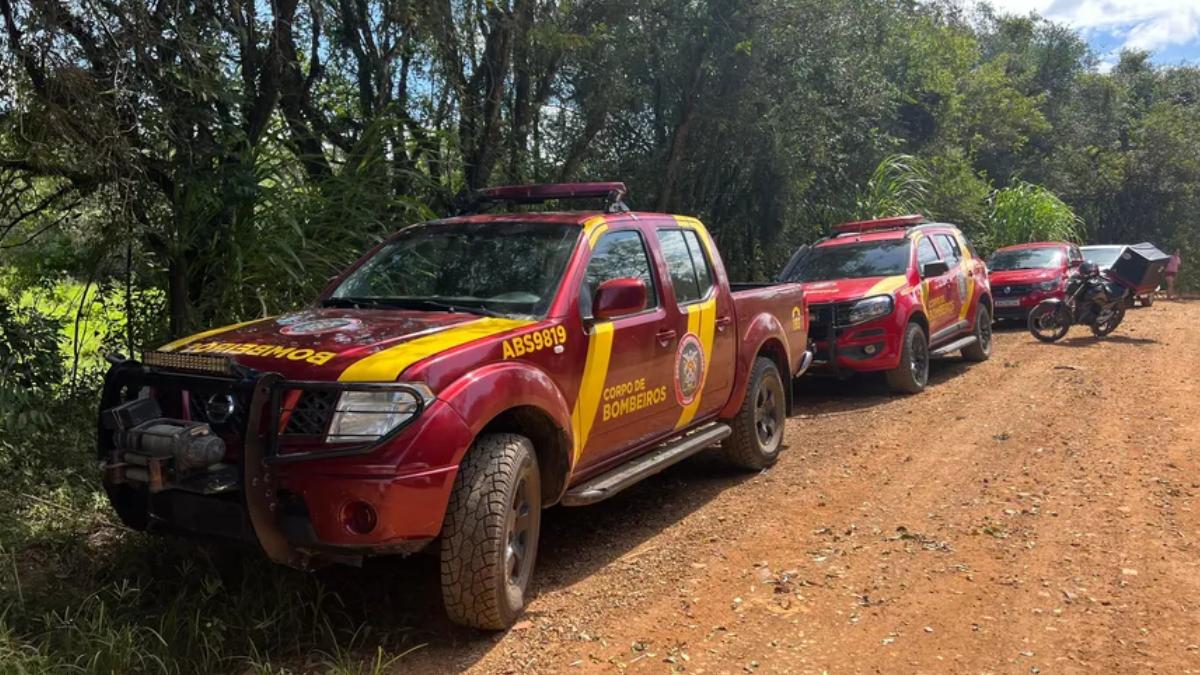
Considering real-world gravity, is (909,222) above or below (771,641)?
above

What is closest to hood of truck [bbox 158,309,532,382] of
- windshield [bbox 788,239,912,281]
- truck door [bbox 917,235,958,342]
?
windshield [bbox 788,239,912,281]

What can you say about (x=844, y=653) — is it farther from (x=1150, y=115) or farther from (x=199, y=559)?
(x=1150, y=115)

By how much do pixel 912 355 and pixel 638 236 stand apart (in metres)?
5.01

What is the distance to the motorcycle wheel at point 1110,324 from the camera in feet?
43.2

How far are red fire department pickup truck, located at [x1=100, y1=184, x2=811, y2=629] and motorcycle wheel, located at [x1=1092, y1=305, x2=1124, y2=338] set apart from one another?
10.3 metres

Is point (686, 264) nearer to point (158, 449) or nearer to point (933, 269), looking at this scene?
point (158, 449)

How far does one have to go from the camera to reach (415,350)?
361cm

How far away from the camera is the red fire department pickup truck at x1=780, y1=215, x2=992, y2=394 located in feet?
29.2

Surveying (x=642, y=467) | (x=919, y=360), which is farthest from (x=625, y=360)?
(x=919, y=360)

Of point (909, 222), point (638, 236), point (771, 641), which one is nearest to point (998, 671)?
point (771, 641)

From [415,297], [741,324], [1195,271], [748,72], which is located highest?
[748,72]

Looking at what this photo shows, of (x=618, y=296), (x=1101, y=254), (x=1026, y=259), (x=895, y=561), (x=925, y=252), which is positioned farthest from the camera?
(x=1101, y=254)

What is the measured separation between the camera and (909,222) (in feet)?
35.4

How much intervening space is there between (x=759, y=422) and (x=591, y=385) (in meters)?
2.37
